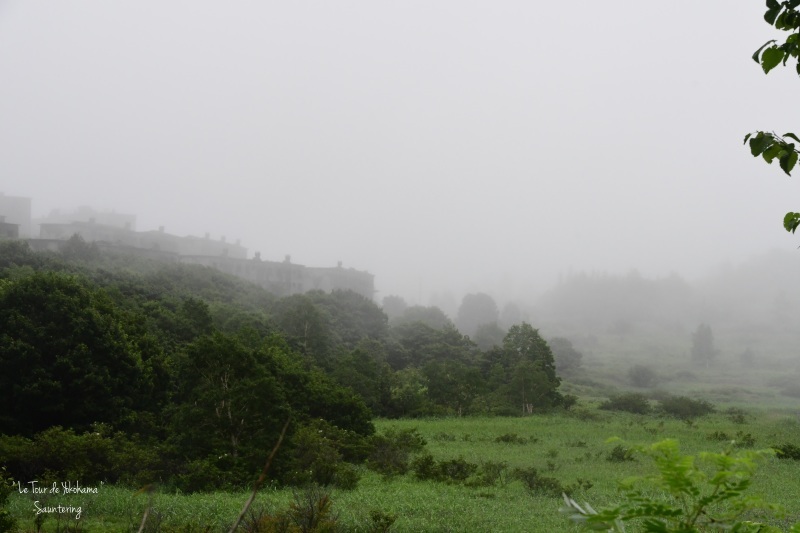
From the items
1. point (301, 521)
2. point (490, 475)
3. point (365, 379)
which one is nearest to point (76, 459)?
point (301, 521)

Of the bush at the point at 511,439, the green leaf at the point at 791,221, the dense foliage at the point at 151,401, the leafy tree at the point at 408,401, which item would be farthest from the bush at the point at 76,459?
the leafy tree at the point at 408,401

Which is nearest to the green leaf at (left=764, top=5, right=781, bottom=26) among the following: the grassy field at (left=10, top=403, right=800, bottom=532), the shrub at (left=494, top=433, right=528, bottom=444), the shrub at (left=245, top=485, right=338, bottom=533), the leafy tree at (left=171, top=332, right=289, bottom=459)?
the grassy field at (left=10, top=403, right=800, bottom=532)

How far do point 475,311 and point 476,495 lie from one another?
82139 mm

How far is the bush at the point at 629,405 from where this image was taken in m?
37.1

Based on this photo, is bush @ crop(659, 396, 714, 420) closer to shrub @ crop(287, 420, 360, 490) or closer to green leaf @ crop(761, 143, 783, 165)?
shrub @ crop(287, 420, 360, 490)

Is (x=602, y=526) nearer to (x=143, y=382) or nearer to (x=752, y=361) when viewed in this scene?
(x=143, y=382)

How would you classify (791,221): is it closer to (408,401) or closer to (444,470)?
(444,470)

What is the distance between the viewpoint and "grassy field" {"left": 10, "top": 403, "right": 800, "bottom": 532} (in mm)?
9852

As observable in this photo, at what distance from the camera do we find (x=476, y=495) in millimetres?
13383

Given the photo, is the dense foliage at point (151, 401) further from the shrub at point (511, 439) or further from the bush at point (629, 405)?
the bush at point (629, 405)

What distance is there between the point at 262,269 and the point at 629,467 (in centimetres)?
6777

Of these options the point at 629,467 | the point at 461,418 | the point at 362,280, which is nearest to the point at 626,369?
the point at 362,280

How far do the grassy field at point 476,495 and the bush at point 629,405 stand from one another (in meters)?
10.1

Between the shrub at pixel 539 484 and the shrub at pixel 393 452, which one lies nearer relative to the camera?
the shrub at pixel 539 484
